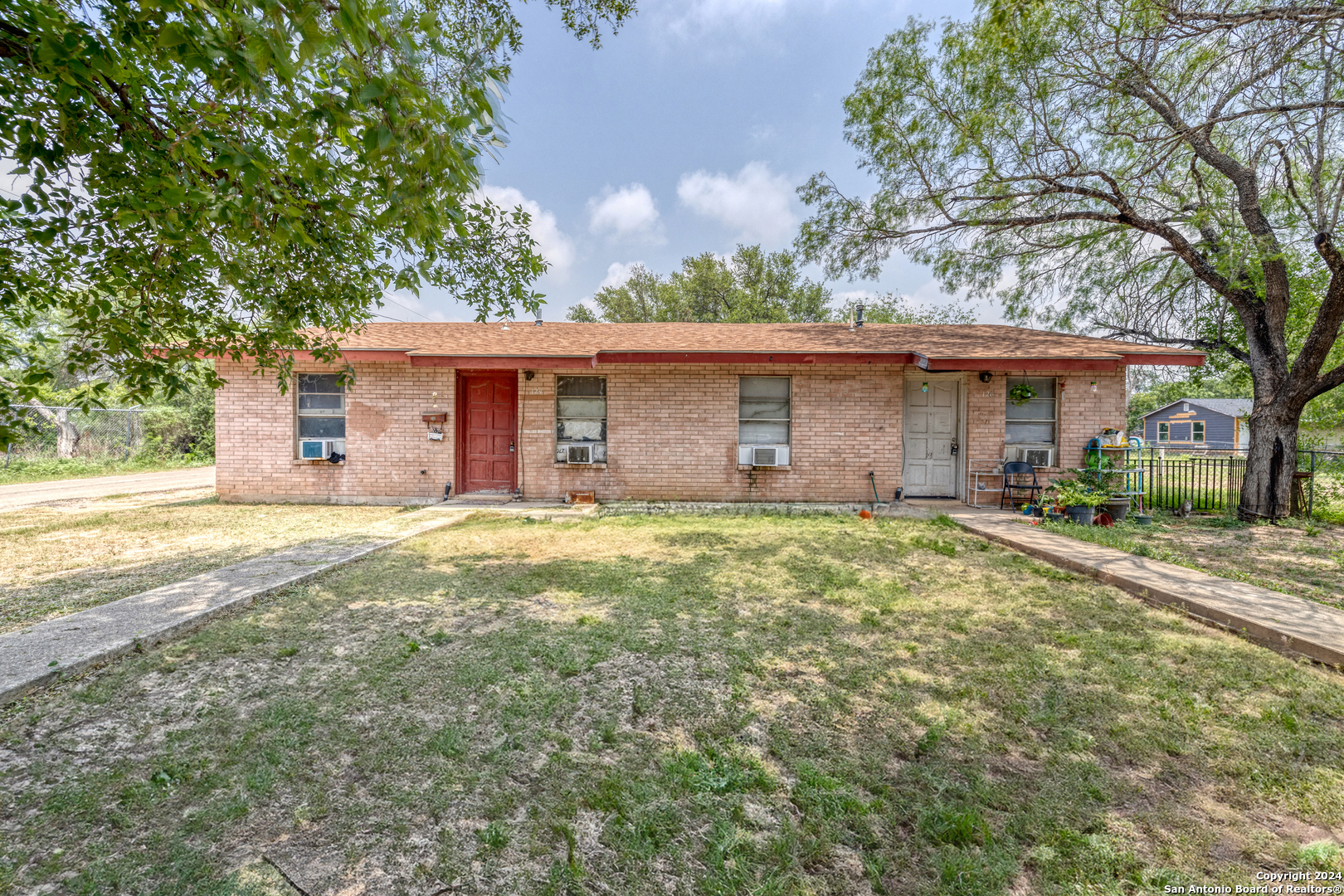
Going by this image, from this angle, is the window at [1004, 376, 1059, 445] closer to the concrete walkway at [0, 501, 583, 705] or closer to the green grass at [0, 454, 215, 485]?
the concrete walkway at [0, 501, 583, 705]

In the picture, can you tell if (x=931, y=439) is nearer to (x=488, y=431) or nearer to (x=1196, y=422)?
(x=488, y=431)

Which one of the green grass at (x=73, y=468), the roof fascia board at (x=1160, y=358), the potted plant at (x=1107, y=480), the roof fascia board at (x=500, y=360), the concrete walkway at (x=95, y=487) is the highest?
the roof fascia board at (x=1160, y=358)

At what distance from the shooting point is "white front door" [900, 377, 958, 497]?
10000mm

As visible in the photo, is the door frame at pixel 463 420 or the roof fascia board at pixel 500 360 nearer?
the roof fascia board at pixel 500 360

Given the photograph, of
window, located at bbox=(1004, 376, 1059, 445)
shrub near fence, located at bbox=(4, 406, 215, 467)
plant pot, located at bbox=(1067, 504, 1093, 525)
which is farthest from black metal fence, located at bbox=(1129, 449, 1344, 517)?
shrub near fence, located at bbox=(4, 406, 215, 467)

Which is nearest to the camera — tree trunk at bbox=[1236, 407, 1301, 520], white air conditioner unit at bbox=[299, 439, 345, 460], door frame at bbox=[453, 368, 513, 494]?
tree trunk at bbox=[1236, 407, 1301, 520]

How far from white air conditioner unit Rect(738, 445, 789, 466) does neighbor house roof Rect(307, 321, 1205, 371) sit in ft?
5.15

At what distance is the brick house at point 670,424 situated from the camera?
9555mm

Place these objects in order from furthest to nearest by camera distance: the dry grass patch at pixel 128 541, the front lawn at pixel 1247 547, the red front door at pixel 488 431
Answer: the red front door at pixel 488 431, the front lawn at pixel 1247 547, the dry grass patch at pixel 128 541

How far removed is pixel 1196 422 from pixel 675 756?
5081 centimetres

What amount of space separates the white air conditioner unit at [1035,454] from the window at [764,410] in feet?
13.4

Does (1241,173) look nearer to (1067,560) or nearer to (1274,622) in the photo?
(1067,560)

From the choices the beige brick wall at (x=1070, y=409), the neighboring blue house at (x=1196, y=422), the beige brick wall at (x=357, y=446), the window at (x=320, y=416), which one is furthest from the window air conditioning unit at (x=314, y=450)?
the neighboring blue house at (x=1196, y=422)

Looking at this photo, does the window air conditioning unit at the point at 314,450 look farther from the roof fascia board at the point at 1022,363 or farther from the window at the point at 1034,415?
the window at the point at 1034,415
